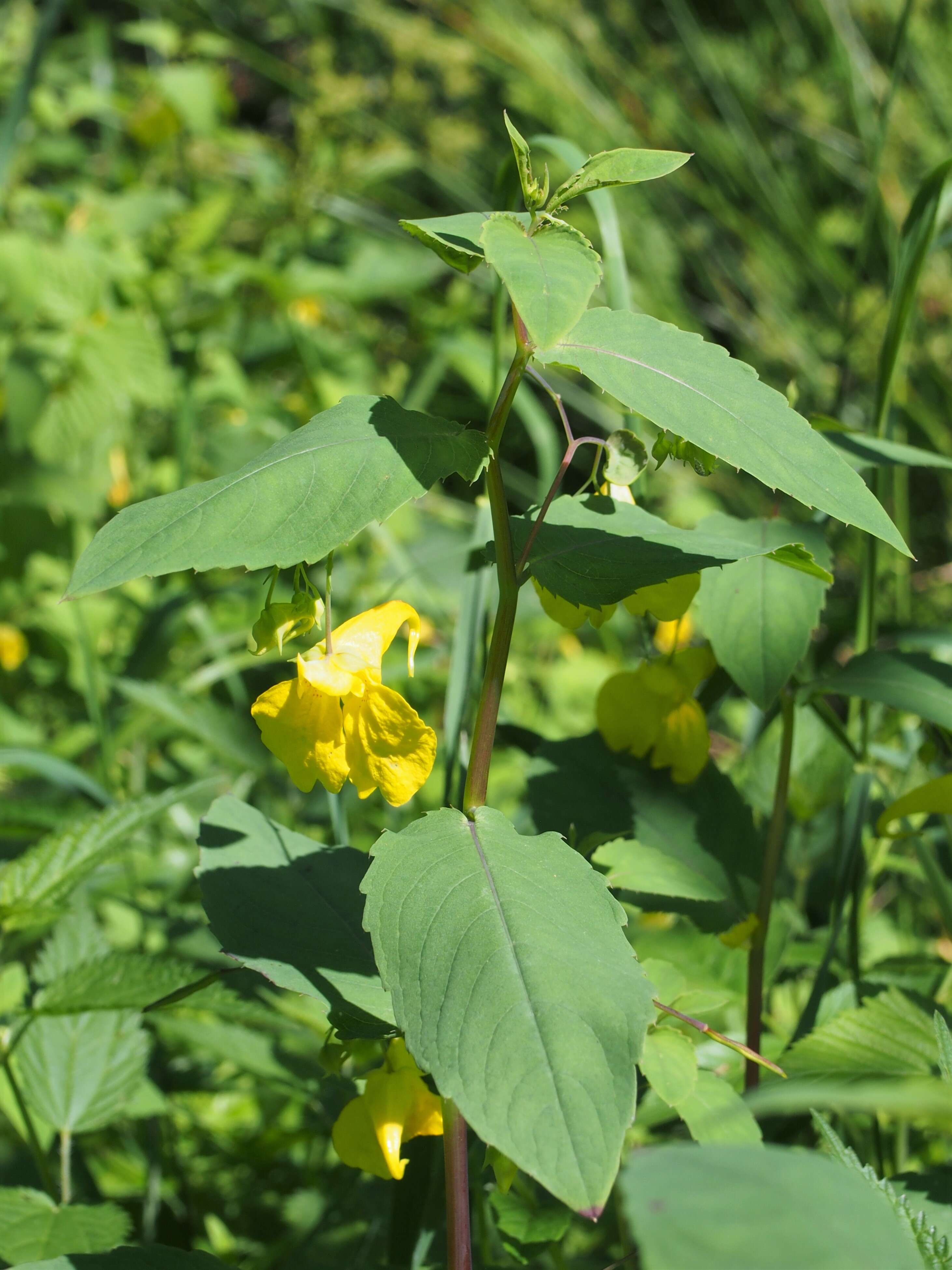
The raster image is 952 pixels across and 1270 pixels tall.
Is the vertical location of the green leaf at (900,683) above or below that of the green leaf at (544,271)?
below

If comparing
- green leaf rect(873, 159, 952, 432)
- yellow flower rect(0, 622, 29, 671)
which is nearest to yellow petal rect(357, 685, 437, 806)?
green leaf rect(873, 159, 952, 432)

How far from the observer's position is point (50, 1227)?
82 cm

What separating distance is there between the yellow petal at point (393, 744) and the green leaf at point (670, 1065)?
0.22 m

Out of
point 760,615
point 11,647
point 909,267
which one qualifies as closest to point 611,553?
point 760,615

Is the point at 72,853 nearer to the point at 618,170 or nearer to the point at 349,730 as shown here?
the point at 349,730

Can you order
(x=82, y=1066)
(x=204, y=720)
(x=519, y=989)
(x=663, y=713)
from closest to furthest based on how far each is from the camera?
1. (x=519, y=989)
2. (x=663, y=713)
3. (x=82, y=1066)
4. (x=204, y=720)

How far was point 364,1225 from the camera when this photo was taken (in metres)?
0.97

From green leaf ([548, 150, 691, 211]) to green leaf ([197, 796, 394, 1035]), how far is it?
0.51m

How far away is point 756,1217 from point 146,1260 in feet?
Result: 1.72

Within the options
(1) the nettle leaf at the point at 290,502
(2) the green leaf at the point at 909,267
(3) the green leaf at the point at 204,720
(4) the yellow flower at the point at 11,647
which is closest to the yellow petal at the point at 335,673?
(1) the nettle leaf at the point at 290,502

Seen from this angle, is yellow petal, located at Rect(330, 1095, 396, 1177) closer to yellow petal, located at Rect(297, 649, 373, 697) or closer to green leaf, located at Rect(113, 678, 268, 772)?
yellow petal, located at Rect(297, 649, 373, 697)

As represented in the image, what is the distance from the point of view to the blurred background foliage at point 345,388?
1.08 metres

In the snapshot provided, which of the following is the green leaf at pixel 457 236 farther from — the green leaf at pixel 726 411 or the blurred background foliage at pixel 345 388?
the blurred background foliage at pixel 345 388

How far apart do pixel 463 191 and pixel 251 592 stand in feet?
4.91
